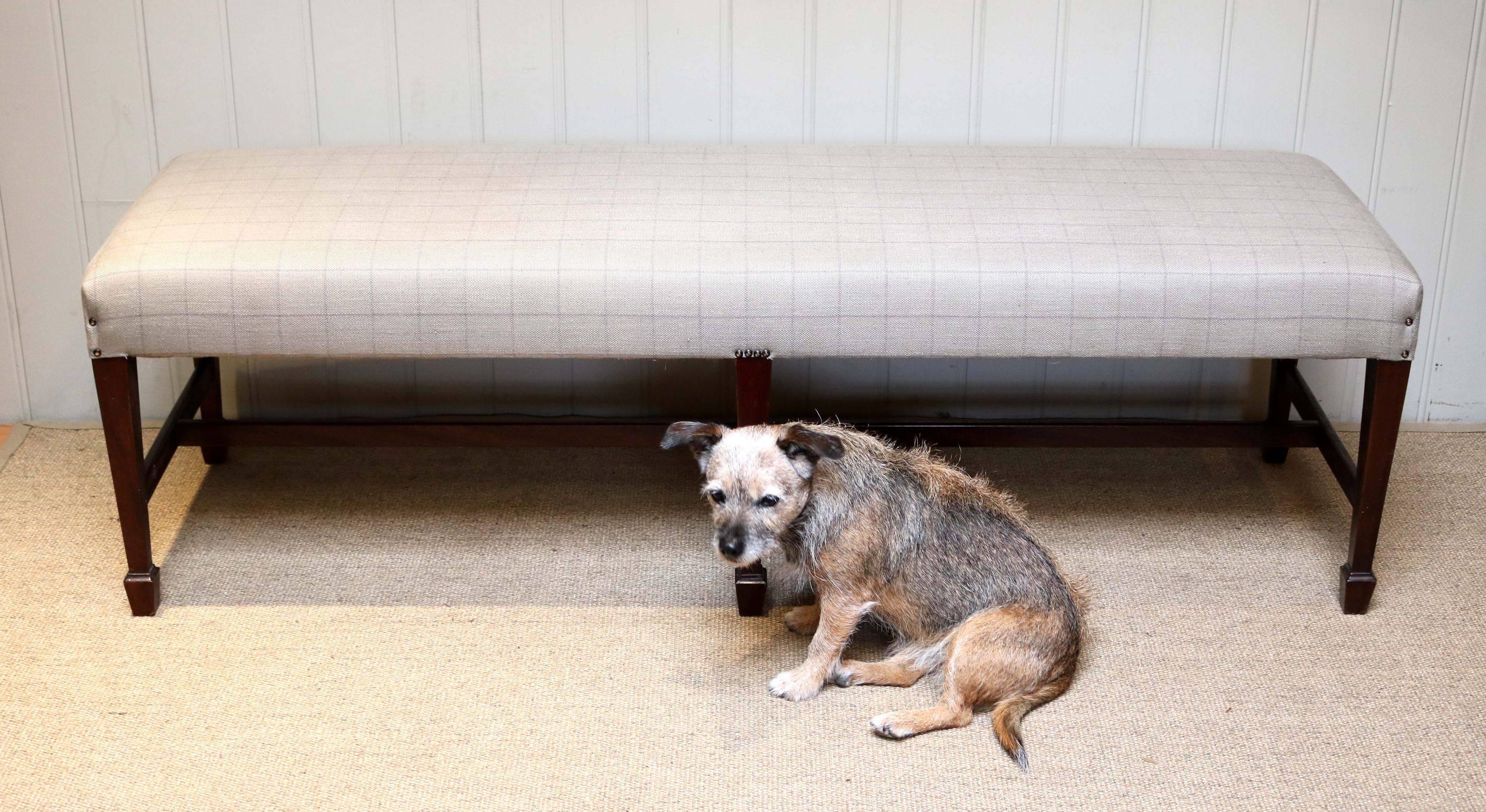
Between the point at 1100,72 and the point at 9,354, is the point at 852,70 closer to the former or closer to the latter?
the point at 1100,72

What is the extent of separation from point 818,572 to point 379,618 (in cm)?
69

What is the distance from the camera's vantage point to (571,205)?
185 cm

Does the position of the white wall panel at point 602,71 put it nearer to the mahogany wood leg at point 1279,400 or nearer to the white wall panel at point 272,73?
the white wall panel at point 272,73

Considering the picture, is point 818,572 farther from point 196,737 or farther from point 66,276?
point 66,276

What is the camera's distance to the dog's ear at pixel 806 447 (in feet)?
5.22

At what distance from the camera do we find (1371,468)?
186 cm

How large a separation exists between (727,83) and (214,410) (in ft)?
3.77

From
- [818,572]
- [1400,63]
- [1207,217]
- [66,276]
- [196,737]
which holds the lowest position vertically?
[196,737]

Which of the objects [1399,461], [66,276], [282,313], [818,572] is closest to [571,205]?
[282,313]

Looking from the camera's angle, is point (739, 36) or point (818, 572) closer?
point (818, 572)

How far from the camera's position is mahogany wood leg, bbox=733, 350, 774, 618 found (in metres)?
1.78

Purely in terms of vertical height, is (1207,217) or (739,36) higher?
(739,36)

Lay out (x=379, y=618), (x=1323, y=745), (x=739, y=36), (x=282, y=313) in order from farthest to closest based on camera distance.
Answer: (x=739, y=36) < (x=379, y=618) < (x=282, y=313) < (x=1323, y=745)

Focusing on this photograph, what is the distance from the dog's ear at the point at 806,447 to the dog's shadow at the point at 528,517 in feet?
1.23
